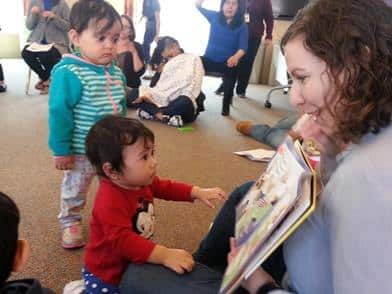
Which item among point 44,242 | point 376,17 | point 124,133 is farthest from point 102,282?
point 376,17

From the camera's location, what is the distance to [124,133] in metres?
0.93

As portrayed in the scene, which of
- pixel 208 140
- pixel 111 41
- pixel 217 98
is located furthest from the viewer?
pixel 217 98

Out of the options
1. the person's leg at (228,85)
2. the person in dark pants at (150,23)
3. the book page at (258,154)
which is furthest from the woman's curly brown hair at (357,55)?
the person in dark pants at (150,23)

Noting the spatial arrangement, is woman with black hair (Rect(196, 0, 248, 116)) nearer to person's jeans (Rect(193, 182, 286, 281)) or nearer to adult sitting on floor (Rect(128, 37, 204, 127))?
adult sitting on floor (Rect(128, 37, 204, 127))

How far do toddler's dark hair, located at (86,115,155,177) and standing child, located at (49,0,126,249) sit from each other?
298 millimetres

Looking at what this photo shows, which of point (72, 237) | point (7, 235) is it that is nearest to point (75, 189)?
point (72, 237)

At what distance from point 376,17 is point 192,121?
7.86ft

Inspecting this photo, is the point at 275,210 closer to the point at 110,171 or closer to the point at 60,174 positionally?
the point at 110,171

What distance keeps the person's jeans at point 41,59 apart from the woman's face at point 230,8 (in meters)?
1.44

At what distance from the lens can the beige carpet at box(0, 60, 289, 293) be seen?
130 centimetres

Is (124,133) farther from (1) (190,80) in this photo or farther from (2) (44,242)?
(1) (190,80)

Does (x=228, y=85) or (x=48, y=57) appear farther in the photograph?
(x=48, y=57)

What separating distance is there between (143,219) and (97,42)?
58 centimetres

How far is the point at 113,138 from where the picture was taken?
94 centimetres
